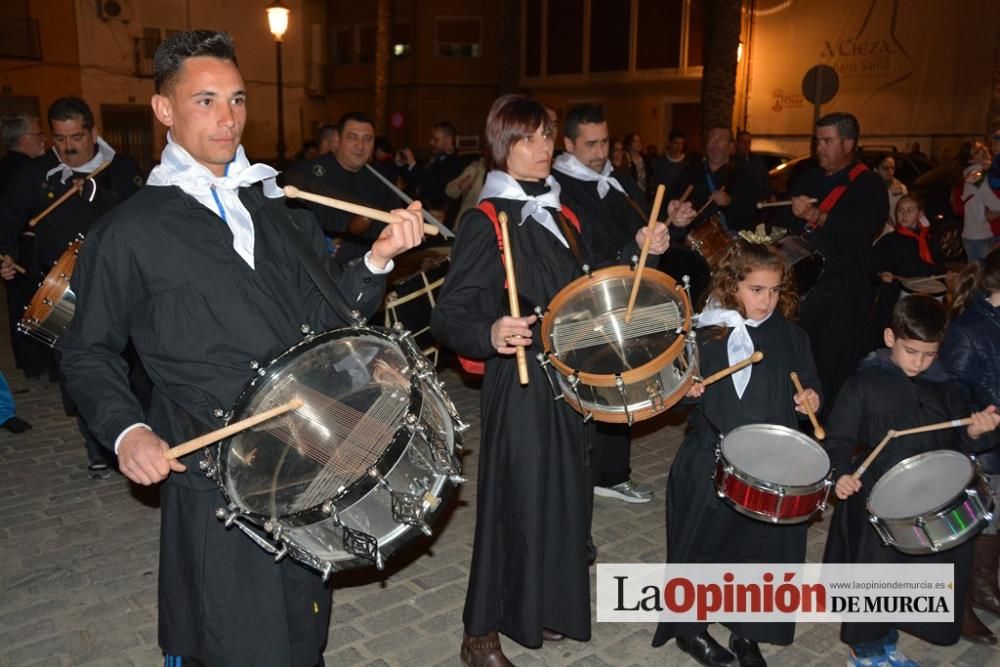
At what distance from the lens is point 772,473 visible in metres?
3.36

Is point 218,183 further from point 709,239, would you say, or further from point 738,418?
point 709,239

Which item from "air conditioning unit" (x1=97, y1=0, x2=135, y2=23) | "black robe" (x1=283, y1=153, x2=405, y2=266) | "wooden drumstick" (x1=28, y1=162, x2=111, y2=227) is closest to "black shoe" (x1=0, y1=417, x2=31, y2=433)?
"wooden drumstick" (x1=28, y1=162, x2=111, y2=227)

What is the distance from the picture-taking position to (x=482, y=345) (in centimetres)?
309

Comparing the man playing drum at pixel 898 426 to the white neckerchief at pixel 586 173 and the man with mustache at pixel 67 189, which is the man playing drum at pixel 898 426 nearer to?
the white neckerchief at pixel 586 173

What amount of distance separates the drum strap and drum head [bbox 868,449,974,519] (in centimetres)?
320

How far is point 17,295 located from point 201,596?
22.1 feet

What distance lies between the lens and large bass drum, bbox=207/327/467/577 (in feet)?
7.43

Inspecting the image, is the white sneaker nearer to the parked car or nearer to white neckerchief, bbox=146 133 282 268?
white neckerchief, bbox=146 133 282 268

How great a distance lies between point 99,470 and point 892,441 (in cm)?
525

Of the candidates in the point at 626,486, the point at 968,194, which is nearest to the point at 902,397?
the point at 626,486

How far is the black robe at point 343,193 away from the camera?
6.83 m

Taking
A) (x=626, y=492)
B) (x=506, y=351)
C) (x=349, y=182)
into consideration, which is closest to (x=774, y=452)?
(x=506, y=351)

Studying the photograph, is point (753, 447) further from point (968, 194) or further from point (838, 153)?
point (968, 194)
